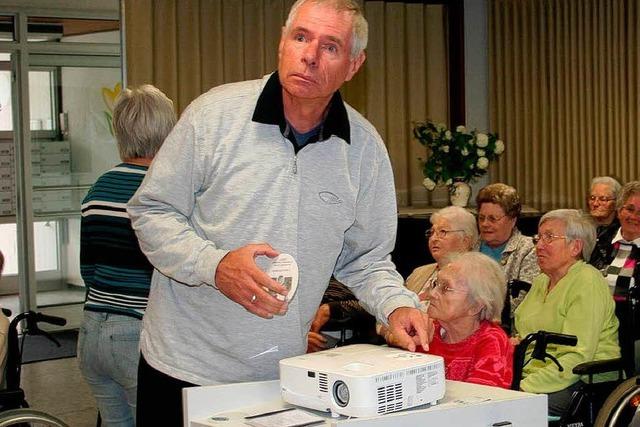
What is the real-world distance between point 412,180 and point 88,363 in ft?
17.4

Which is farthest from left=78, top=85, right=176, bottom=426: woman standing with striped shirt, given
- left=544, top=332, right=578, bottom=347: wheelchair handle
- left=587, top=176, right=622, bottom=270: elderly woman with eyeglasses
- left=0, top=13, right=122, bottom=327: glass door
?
left=0, top=13, right=122, bottom=327: glass door

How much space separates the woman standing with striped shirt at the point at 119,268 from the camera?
3.07m

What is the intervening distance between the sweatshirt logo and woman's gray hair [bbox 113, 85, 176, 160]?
1.22 metres

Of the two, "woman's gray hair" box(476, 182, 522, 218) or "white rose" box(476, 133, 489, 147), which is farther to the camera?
"white rose" box(476, 133, 489, 147)

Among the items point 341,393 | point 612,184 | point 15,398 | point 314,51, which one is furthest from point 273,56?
point 341,393

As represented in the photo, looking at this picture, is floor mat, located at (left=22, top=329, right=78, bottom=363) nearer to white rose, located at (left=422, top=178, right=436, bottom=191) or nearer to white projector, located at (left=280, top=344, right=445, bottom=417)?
white rose, located at (left=422, top=178, right=436, bottom=191)

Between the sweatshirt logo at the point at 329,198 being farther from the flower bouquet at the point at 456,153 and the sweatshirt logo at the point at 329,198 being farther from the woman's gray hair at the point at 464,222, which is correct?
A: the flower bouquet at the point at 456,153

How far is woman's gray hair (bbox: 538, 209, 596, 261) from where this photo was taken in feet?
14.4

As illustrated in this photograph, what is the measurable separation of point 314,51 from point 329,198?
0.93ft

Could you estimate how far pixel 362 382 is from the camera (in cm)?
167

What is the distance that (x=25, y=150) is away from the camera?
7750 mm

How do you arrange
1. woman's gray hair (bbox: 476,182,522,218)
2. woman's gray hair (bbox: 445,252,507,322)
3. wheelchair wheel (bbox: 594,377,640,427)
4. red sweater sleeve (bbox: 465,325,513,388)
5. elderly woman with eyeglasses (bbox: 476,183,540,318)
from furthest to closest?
woman's gray hair (bbox: 476,182,522,218)
elderly woman with eyeglasses (bbox: 476,183,540,318)
wheelchair wheel (bbox: 594,377,640,427)
woman's gray hair (bbox: 445,252,507,322)
red sweater sleeve (bbox: 465,325,513,388)

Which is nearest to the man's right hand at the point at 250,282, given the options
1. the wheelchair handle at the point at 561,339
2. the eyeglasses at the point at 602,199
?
the wheelchair handle at the point at 561,339

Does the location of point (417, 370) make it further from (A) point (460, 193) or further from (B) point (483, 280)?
(A) point (460, 193)
